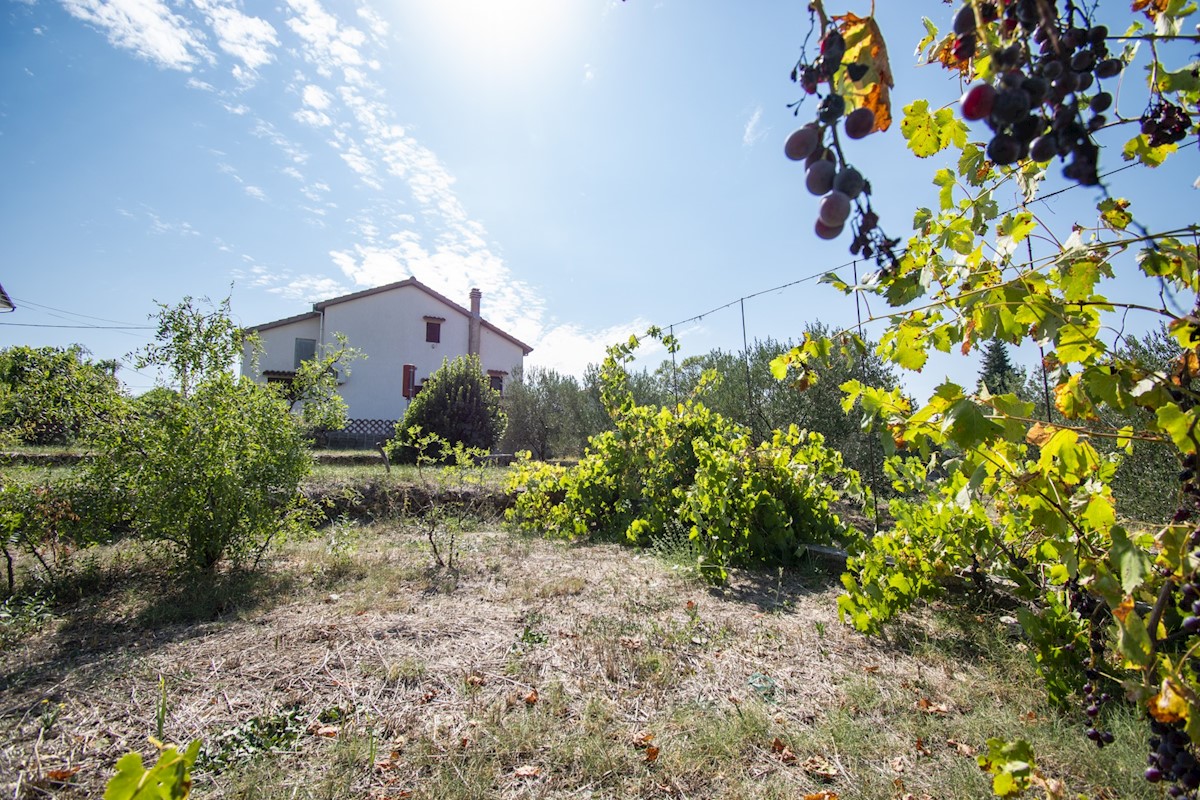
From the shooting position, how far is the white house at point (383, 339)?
20.0 m

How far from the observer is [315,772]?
1.90 metres

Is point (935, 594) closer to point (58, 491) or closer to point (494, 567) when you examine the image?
point (494, 567)

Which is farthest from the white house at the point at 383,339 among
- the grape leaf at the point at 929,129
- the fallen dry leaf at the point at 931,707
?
the grape leaf at the point at 929,129

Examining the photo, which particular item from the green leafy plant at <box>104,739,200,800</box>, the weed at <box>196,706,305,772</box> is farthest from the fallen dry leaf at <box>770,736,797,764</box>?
the green leafy plant at <box>104,739,200,800</box>

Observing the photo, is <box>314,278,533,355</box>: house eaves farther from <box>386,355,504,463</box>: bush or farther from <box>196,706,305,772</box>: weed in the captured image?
<box>196,706,305,772</box>: weed

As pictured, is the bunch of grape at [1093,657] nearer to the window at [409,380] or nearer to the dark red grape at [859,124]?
the dark red grape at [859,124]

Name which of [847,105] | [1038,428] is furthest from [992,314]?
[847,105]

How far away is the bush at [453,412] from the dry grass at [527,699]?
854 cm

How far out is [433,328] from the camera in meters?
21.5

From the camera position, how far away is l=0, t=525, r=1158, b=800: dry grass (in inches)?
74.1

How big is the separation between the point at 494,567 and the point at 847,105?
4.46 m

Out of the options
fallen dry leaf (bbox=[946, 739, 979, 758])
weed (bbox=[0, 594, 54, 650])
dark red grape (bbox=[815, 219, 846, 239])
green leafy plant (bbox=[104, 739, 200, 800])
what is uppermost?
dark red grape (bbox=[815, 219, 846, 239])

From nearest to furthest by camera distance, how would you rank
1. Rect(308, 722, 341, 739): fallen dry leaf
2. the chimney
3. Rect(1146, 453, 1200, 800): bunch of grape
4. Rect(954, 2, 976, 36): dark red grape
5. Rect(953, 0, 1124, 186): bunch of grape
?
Rect(953, 0, 1124, 186): bunch of grape → Rect(954, 2, 976, 36): dark red grape → Rect(1146, 453, 1200, 800): bunch of grape → Rect(308, 722, 341, 739): fallen dry leaf → the chimney

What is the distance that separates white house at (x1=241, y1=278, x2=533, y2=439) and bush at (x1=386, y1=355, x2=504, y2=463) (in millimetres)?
6785
